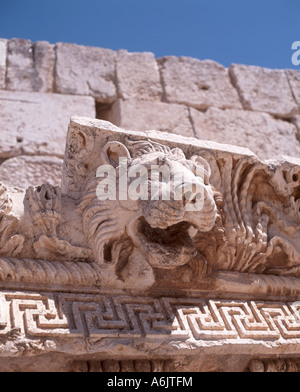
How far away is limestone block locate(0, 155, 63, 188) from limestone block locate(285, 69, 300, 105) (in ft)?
9.67

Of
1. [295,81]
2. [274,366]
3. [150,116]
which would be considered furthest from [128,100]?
[274,366]

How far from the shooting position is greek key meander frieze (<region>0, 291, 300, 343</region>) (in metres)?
1.98

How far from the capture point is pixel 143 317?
2.19m

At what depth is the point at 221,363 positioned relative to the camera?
2.26m

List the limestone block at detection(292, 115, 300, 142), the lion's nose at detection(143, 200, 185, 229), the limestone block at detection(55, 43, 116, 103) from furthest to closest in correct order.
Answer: the limestone block at detection(292, 115, 300, 142), the limestone block at detection(55, 43, 116, 103), the lion's nose at detection(143, 200, 185, 229)

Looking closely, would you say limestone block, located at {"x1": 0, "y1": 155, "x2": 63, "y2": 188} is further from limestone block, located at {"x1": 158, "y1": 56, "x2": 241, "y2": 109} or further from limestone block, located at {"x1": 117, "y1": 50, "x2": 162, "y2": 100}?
limestone block, located at {"x1": 158, "y1": 56, "x2": 241, "y2": 109}

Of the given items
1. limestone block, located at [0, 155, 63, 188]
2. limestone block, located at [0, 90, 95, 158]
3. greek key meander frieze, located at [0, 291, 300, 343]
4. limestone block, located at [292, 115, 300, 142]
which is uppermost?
limestone block, located at [292, 115, 300, 142]

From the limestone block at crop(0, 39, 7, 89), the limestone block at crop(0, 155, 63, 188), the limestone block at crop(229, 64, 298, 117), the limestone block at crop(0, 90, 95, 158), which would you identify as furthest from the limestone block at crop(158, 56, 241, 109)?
the limestone block at crop(0, 39, 7, 89)

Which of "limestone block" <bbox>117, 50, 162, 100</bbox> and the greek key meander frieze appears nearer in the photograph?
the greek key meander frieze

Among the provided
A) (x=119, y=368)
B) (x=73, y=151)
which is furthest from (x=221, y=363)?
(x=73, y=151)

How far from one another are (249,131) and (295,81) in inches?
44.3

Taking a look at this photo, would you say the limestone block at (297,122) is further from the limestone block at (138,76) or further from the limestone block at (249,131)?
the limestone block at (138,76)

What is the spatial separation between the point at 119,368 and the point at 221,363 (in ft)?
1.69
